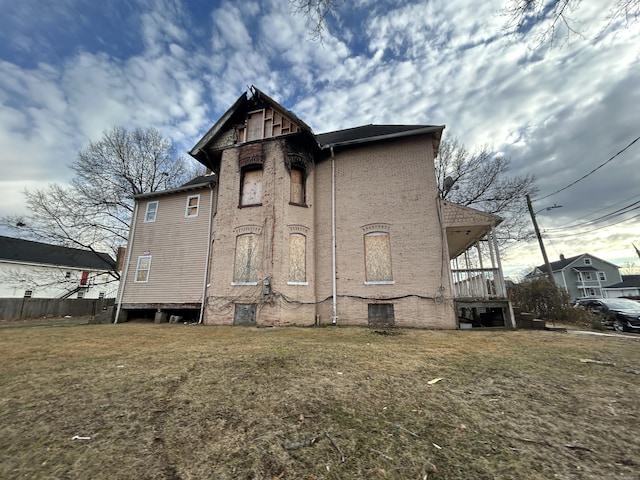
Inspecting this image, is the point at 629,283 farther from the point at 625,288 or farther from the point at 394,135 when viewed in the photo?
the point at 394,135

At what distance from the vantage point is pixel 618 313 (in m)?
12.6

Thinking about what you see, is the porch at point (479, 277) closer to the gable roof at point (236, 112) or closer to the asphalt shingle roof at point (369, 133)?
the asphalt shingle roof at point (369, 133)

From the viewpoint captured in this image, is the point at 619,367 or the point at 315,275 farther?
the point at 315,275

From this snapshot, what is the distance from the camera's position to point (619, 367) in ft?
15.2

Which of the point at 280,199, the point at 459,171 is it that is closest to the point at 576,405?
the point at 280,199

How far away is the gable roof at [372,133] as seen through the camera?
436 inches

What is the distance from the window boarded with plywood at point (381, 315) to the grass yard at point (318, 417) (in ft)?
18.1

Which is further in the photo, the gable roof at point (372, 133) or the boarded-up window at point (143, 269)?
the boarded-up window at point (143, 269)

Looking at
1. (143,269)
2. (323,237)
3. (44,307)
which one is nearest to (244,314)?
(323,237)

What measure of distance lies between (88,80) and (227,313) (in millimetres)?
11697

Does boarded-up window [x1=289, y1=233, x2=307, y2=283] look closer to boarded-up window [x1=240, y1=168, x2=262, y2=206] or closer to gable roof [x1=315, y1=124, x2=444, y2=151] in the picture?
boarded-up window [x1=240, y1=168, x2=262, y2=206]

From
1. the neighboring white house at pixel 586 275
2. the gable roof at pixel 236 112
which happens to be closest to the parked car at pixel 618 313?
the gable roof at pixel 236 112

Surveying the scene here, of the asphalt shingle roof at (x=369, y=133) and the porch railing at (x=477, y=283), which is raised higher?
the asphalt shingle roof at (x=369, y=133)

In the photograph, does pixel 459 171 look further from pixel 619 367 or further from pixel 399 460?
pixel 399 460
